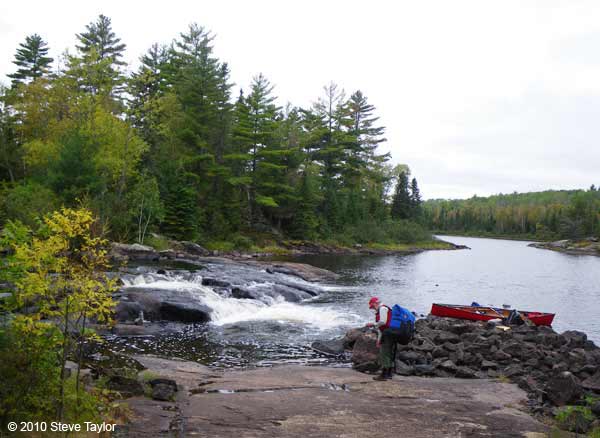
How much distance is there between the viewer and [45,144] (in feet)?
130

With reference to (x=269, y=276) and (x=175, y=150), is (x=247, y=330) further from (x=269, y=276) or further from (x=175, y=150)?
(x=175, y=150)

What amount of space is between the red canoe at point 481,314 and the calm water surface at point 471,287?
6.90 feet

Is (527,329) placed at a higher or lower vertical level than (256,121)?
lower

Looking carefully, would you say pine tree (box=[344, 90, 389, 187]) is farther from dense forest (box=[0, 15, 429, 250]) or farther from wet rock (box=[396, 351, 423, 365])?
wet rock (box=[396, 351, 423, 365])

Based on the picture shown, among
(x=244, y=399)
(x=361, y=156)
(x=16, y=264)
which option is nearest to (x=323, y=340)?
(x=244, y=399)

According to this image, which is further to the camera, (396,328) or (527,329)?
(527,329)

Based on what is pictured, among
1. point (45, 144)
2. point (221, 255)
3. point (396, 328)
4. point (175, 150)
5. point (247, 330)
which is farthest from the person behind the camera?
point (175, 150)

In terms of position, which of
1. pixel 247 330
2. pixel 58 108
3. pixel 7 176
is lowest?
pixel 247 330

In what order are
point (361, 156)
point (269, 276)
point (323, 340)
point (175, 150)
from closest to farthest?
point (323, 340) < point (269, 276) < point (175, 150) < point (361, 156)

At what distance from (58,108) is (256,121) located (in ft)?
62.8

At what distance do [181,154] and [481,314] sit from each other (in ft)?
120

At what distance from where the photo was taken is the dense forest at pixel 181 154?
36688mm

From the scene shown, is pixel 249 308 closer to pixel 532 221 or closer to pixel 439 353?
pixel 439 353

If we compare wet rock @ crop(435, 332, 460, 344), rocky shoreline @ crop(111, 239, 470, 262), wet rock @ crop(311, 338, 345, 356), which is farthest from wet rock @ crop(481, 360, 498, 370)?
rocky shoreline @ crop(111, 239, 470, 262)
